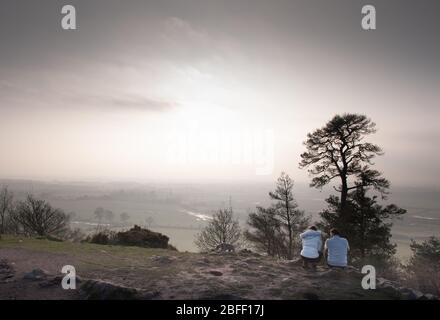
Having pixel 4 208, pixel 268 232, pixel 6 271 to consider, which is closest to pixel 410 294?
pixel 6 271

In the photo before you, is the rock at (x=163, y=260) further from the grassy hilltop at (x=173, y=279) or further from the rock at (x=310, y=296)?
the rock at (x=310, y=296)

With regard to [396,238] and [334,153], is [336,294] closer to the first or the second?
[334,153]

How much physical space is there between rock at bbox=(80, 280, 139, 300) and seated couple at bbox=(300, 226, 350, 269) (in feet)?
25.8

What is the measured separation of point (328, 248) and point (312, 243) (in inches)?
28.4

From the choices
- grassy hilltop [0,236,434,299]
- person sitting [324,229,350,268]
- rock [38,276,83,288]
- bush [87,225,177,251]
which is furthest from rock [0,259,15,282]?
person sitting [324,229,350,268]

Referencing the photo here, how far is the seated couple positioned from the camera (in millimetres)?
13625

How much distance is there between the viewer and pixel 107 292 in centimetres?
1017

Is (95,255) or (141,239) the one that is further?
(141,239)

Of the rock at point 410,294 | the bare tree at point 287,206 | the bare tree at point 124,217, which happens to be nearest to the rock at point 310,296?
the rock at point 410,294

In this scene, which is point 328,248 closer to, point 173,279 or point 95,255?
point 173,279

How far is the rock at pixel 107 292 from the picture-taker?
10.0 metres

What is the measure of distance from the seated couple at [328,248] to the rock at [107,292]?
7865 millimetres
